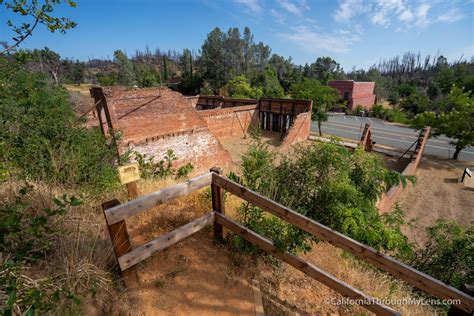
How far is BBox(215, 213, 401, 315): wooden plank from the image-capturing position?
2.03m

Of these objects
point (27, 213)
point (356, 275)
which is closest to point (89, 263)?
point (27, 213)

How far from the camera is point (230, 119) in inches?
730

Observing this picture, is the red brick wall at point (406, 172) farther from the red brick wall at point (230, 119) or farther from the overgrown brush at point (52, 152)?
the red brick wall at point (230, 119)

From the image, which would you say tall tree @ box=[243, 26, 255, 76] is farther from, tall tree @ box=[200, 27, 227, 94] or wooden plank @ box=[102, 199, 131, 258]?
wooden plank @ box=[102, 199, 131, 258]

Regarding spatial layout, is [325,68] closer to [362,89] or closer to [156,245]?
[362,89]

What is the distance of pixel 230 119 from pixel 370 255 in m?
17.1

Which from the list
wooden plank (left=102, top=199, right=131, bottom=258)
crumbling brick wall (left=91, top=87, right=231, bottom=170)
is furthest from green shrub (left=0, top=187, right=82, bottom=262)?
crumbling brick wall (left=91, top=87, right=231, bottom=170)

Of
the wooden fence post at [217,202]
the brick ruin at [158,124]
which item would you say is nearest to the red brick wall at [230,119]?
the brick ruin at [158,124]

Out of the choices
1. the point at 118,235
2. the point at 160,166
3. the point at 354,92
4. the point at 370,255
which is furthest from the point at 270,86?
the point at 118,235

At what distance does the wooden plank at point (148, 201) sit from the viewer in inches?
82.0

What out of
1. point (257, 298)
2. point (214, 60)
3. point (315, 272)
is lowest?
point (257, 298)

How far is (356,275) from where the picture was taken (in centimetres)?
311

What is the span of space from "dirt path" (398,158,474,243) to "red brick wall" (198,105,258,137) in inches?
497

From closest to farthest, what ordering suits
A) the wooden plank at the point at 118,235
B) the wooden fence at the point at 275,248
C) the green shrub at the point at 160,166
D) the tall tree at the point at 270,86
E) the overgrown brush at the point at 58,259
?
the overgrown brush at the point at 58,259, the wooden fence at the point at 275,248, the wooden plank at the point at 118,235, the green shrub at the point at 160,166, the tall tree at the point at 270,86
